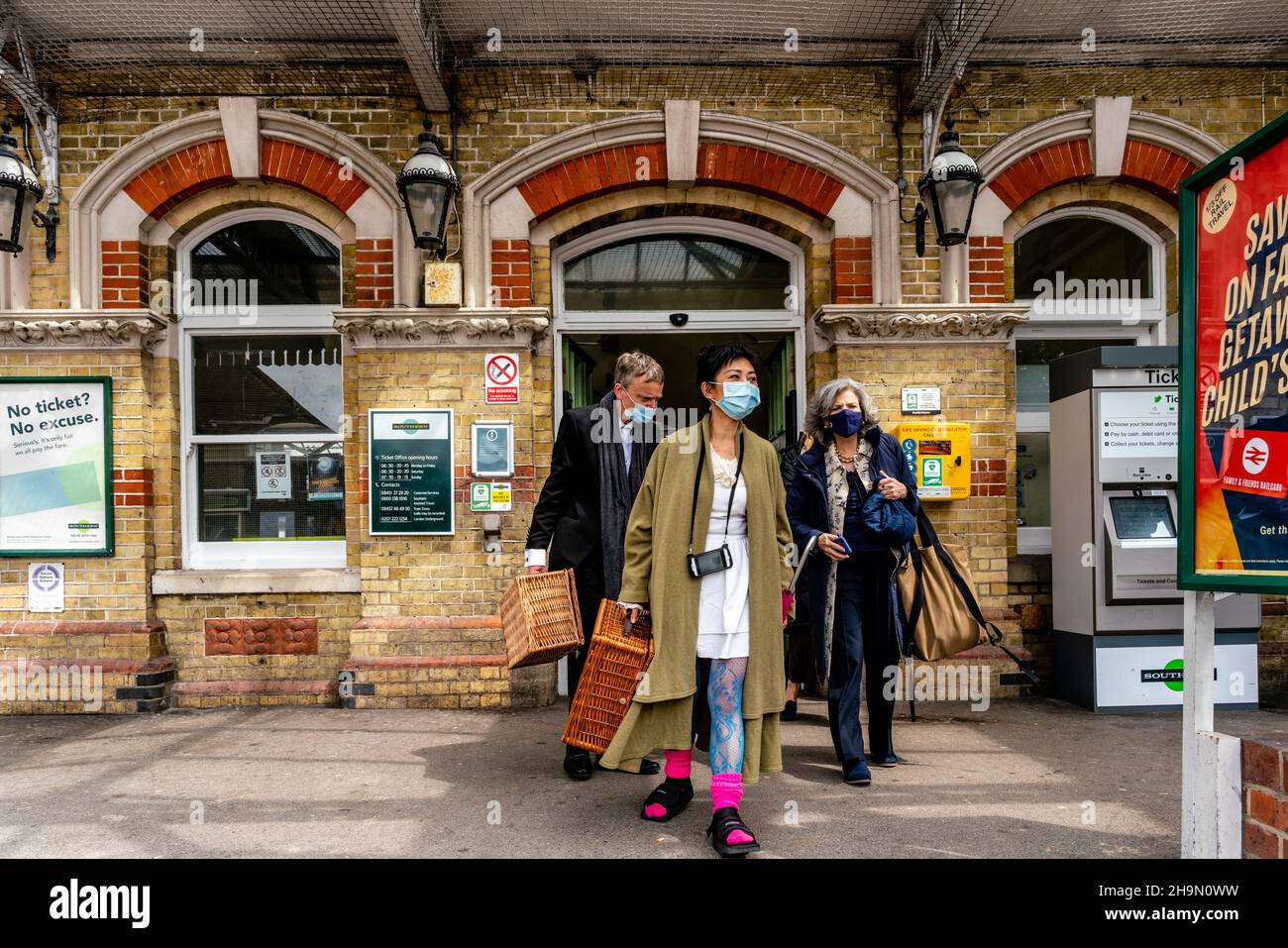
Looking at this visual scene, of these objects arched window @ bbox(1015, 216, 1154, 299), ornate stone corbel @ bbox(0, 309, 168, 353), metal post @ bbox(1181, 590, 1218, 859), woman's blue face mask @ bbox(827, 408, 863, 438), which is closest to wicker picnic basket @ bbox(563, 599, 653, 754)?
woman's blue face mask @ bbox(827, 408, 863, 438)

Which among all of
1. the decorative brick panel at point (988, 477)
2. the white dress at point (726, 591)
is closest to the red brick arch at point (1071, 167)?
the decorative brick panel at point (988, 477)

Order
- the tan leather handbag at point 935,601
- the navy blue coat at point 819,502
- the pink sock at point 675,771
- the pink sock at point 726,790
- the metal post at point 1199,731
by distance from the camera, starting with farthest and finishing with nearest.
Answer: the tan leather handbag at point 935,601, the navy blue coat at point 819,502, the pink sock at point 675,771, the pink sock at point 726,790, the metal post at point 1199,731

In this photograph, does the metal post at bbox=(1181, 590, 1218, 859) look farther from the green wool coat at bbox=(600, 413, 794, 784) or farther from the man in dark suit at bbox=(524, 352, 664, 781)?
the man in dark suit at bbox=(524, 352, 664, 781)

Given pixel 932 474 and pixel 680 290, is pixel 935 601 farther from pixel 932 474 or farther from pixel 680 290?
pixel 680 290

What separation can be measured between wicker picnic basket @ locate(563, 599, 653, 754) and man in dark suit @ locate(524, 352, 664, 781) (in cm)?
54

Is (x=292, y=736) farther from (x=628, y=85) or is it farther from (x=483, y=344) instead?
(x=628, y=85)

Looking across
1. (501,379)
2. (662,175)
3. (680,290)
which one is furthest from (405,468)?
(662,175)

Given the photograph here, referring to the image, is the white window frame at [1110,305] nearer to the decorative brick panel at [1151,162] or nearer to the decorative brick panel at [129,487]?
the decorative brick panel at [1151,162]

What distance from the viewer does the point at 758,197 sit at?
6648 mm

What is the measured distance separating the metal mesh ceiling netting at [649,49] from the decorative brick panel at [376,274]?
1114 mm

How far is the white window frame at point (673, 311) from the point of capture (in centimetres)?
677

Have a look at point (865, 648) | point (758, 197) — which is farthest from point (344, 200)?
point (865, 648)

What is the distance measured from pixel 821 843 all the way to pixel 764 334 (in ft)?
14.4

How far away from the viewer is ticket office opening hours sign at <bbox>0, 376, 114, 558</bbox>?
632cm
